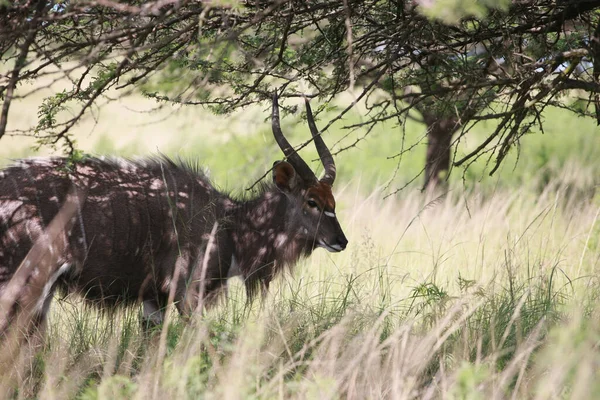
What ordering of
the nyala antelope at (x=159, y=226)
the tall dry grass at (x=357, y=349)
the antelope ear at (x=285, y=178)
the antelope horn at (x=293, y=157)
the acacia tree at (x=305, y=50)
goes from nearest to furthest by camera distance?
the tall dry grass at (x=357, y=349) → the acacia tree at (x=305, y=50) → the nyala antelope at (x=159, y=226) → the antelope horn at (x=293, y=157) → the antelope ear at (x=285, y=178)

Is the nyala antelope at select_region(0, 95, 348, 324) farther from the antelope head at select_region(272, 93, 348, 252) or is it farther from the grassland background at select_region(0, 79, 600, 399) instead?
the grassland background at select_region(0, 79, 600, 399)

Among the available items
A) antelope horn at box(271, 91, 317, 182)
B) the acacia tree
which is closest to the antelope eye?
antelope horn at box(271, 91, 317, 182)

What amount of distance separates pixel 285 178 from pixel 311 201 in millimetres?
287

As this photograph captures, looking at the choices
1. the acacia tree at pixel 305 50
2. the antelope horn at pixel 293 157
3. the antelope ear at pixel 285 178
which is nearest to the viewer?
the acacia tree at pixel 305 50

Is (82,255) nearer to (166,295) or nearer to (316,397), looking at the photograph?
(166,295)

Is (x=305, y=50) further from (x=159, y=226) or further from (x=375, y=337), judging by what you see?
(x=375, y=337)

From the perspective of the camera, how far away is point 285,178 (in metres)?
5.50

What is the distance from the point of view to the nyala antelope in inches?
176

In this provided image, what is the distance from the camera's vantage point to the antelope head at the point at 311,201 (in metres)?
5.24

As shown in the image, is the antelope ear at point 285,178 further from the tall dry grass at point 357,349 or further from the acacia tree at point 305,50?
the acacia tree at point 305,50

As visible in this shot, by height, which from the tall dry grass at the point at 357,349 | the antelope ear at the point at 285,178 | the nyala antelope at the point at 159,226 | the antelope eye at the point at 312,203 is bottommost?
the tall dry grass at the point at 357,349

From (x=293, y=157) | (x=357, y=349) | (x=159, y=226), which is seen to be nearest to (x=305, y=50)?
(x=293, y=157)

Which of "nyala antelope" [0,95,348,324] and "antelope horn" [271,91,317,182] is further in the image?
"antelope horn" [271,91,317,182]

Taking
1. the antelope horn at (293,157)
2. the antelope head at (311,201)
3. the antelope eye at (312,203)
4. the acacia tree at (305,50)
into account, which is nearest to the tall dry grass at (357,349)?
the antelope head at (311,201)
